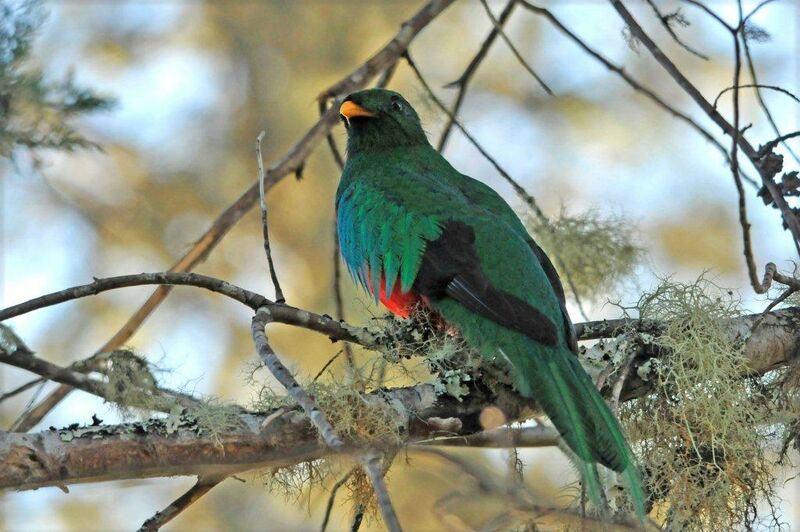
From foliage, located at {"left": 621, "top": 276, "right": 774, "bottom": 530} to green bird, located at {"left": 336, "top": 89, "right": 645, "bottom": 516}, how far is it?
255mm

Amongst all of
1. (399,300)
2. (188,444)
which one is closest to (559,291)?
(399,300)

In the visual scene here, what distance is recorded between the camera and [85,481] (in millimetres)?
2723

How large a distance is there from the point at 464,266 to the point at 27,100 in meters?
1.64

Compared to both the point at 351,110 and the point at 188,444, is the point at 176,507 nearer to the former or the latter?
the point at 188,444

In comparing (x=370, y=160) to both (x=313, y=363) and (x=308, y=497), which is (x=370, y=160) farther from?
(x=313, y=363)

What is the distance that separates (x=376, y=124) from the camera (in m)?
4.80

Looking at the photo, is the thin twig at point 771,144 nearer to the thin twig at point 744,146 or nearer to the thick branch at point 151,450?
the thin twig at point 744,146

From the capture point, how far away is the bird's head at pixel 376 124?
4763 mm

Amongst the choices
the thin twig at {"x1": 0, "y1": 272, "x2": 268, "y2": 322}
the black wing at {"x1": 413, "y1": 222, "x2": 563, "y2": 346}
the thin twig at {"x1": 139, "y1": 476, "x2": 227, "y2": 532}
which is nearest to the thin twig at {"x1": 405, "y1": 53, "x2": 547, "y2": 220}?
the black wing at {"x1": 413, "y1": 222, "x2": 563, "y2": 346}

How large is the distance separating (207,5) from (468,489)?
661cm

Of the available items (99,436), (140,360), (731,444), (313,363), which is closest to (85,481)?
(99,436)

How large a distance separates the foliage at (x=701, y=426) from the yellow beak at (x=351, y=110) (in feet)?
5.84

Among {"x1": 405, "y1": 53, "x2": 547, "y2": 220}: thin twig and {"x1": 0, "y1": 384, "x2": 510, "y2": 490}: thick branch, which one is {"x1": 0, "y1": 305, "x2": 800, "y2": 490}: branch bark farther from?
{"x1": 405, "y1": 53, "x2": 547, "y2": 220}: thin twig

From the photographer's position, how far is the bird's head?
4763 millimetres
